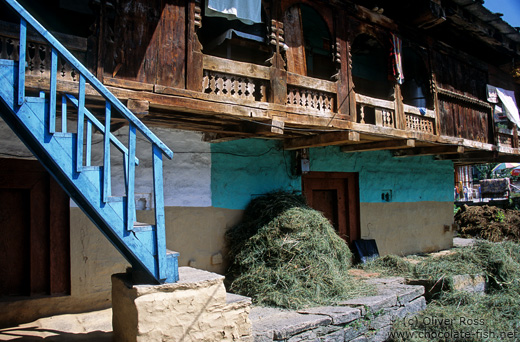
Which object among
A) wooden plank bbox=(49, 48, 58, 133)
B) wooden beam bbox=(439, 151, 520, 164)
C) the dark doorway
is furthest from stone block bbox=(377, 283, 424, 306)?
wooden beam bbox=(439, 151, 520, 164)

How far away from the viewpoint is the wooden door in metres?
9.06

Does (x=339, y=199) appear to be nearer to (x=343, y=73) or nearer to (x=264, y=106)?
(x=343, y=73)

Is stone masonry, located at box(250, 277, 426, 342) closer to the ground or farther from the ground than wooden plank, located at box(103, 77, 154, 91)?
closer to the ground

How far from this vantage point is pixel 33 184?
5.42m

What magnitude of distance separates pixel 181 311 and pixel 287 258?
2871mm

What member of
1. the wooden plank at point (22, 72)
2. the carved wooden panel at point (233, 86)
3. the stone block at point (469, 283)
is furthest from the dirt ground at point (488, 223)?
the wooden plank at point (22, 72)

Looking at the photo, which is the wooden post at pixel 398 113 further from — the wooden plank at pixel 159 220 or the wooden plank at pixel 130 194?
the wooden plank at pixel 130 194

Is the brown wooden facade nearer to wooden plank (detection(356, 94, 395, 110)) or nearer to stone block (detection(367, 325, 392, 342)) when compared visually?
wooden plank (detection(356, 94, 395, 110))

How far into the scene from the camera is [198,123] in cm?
620

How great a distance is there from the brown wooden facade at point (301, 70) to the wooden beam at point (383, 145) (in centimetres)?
3

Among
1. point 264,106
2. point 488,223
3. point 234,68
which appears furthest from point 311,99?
point 488,223

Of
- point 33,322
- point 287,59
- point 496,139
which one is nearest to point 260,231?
point 287,59

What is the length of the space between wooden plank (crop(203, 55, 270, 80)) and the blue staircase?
7.77ft

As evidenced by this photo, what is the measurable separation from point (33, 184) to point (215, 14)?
11.5 feet
